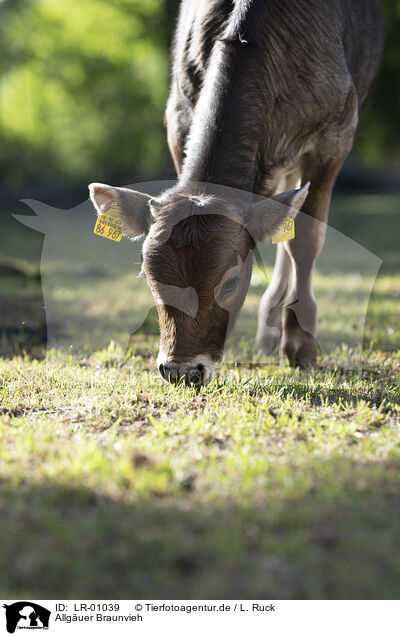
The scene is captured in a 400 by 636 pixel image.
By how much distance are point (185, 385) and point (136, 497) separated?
166cm

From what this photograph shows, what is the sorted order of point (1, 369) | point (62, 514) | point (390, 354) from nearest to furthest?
point (62, 514) → point (1, 369) → point (390, 354)

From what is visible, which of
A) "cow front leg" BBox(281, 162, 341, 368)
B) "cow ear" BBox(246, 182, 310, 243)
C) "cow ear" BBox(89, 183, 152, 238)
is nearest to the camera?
"cow ear" BBox(246, 182, 310, 243)

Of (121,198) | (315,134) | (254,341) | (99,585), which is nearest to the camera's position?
(99,585)

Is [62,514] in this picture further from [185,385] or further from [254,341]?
[254,341]

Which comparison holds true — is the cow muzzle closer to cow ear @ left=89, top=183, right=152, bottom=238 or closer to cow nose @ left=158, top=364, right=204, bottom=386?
cow nose @ left=158, top=364, right=204, bottom=386

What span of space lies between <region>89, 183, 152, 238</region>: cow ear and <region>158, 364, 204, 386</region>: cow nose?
1070mm

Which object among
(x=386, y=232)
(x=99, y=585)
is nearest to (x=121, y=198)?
(x=99, y=585)

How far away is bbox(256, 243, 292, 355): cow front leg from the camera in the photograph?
6.70 metres

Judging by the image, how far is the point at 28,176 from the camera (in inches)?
1158

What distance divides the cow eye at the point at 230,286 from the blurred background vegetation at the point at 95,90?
→ 58.0 feet

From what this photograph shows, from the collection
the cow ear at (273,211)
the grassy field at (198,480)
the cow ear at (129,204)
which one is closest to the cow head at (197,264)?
the cow ear at (273,211)

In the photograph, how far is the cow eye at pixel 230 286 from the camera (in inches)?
188

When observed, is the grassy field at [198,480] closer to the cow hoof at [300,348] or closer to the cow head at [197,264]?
the cow hoof at [300,348]

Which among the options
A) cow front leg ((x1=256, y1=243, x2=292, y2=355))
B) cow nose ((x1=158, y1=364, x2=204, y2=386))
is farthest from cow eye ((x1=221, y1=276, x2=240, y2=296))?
cow front leg ((x1=256, y1=243, x2=292, y2=355))
